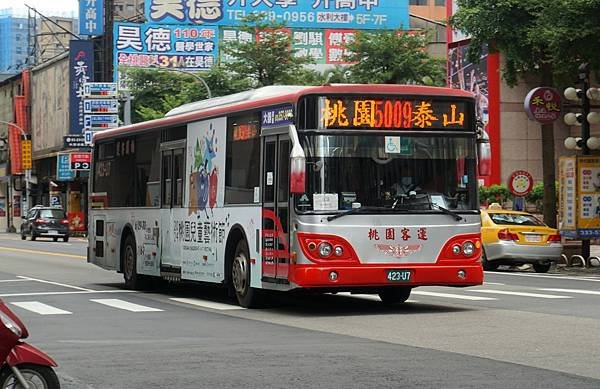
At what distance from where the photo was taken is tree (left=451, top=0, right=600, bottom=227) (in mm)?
25422

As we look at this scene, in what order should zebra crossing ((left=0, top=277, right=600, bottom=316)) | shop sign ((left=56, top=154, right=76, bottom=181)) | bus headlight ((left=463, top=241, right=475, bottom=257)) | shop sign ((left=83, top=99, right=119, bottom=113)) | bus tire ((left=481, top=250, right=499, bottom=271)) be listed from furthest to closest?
shop sign ((left=56, top=154, right=76, bottom=181))
shop sign ((left=83, top=99, right=119, bottom=113))
bus tire ((left=481, top=250, right=499, bottom=271))
zebra crossing ((left=0, top=277, right=600, bottom=316))
bus headlight ((left=463, top=241, right=475, bottom=257))

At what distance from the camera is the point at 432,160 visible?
15633mm

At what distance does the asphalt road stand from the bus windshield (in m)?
1.57

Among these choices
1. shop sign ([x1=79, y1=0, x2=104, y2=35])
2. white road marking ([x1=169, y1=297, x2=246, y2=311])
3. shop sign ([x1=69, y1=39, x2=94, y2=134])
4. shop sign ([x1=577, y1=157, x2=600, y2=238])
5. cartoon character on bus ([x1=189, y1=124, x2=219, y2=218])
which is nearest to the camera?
white road marking ([x1=169, y1=297, x2=246, y2=311])

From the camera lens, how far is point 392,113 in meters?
15.6

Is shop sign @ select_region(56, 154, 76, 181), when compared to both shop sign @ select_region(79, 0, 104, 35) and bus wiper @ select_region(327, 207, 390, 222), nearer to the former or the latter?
shop sign @ select_region(79, 0, 104, 35)

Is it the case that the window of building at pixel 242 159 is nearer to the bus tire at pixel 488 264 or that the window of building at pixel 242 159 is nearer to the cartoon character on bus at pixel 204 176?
the cartoon character on bus at pixel 204 176

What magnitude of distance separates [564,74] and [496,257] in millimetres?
5080

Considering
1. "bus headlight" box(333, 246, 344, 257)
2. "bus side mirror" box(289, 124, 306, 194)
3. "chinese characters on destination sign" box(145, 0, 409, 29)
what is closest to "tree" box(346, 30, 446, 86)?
"chinese characters on destination sign" box(145, 0, 409, 29)

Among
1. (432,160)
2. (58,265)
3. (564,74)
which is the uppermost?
(564,74)

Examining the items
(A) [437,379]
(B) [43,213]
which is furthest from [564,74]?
(B) [43,213]

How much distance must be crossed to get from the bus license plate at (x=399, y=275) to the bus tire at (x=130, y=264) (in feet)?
23.9

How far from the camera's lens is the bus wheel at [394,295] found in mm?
17406

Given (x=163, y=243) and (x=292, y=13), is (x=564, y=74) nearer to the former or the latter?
(x=163, y=243)
